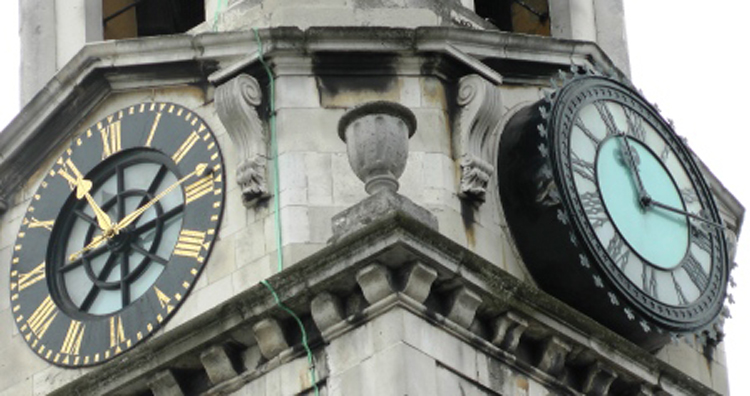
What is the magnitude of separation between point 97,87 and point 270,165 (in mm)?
2326

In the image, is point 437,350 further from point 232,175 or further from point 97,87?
point 97,87

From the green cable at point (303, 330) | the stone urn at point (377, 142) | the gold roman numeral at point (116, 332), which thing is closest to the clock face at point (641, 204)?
the stone urn at point (377, 142)

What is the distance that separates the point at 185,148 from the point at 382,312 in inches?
133

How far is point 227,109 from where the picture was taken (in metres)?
31.9

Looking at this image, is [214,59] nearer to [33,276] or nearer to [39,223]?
[39,223]

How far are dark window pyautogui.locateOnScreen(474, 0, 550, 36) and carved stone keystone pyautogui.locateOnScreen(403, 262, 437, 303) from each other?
18.6 ft

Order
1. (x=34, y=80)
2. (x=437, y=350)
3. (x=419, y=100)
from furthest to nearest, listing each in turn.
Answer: (x=34, y=80) → (x=419, y=100) → (x=437, y=350)

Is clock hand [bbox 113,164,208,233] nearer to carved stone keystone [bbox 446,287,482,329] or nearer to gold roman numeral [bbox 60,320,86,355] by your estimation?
gold roman numeral [bbox 60,320,86,355]

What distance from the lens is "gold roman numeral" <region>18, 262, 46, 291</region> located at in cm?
3284

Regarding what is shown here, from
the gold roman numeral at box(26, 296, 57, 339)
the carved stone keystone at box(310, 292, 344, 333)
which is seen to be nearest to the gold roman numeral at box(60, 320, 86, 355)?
the gold roman numeral at box(26, 296, 57, 339)

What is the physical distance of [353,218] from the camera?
30.4 meters

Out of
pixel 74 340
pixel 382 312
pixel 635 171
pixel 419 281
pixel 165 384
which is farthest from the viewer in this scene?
pixel 635 171

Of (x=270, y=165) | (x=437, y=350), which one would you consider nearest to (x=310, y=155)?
(x=270, y=165)

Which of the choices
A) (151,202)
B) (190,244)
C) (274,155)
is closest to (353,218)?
(274,155)
